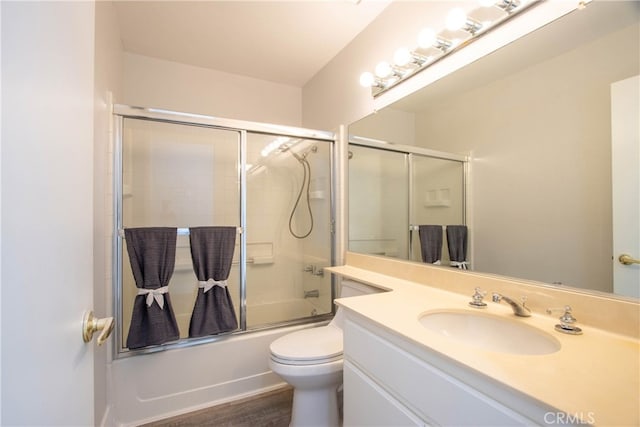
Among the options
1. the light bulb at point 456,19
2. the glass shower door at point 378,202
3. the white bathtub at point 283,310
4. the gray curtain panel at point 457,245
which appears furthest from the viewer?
the white bathtub at point 283,310

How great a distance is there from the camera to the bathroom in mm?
402

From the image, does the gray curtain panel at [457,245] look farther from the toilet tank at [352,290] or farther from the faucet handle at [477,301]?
the toilet tank at [352,290]

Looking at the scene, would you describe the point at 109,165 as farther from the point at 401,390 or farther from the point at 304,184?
the point at 401,390

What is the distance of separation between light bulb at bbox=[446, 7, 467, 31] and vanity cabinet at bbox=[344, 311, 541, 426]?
→ 1.33 m

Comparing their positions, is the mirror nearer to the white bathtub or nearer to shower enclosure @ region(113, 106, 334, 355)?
shower enclosure @ region(113, 106, 334, 355)

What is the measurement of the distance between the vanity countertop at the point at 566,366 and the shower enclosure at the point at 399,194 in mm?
585

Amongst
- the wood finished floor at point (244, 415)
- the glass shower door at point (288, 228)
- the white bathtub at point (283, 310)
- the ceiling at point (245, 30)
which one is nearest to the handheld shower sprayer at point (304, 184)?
the glass shower door at point (288, 228)

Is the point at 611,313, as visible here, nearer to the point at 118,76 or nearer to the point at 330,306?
the point at 330,306

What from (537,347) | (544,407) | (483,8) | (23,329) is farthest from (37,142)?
(483,8)

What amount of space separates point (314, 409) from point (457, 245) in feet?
3.63

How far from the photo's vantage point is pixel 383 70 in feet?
5.59

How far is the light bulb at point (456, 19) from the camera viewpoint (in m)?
1.22

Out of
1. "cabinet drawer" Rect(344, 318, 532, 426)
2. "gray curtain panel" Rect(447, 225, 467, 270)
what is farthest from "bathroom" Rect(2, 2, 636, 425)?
"gray curtain panel" Rect(447, 225, 467, 270)

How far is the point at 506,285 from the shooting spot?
1.11 m
